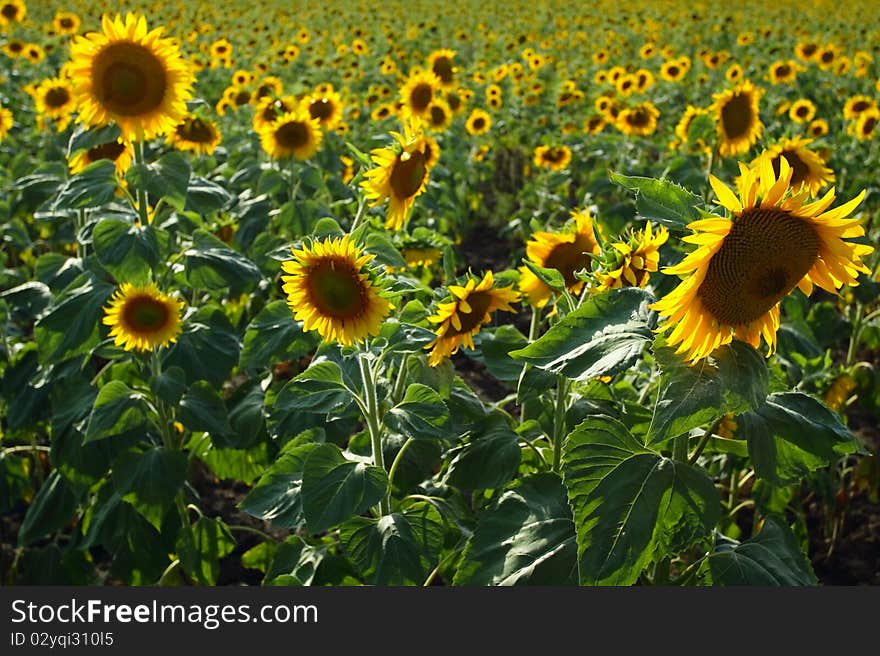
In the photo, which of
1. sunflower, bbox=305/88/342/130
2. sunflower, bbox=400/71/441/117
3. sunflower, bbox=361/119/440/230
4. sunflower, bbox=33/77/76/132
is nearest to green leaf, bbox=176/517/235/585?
sunflower, bbox=361/119/440/230

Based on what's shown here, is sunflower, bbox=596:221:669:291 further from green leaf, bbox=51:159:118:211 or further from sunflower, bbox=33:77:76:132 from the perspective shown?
sunflower, bbox=33:77:76:132

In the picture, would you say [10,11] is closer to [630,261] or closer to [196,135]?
[196,135]

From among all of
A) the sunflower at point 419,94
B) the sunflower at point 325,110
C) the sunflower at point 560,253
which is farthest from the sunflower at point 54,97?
the sunflower at point 560,253

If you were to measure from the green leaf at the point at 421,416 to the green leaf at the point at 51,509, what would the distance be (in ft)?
4.64

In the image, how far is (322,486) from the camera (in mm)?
1827

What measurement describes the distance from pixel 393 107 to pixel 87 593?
4.73 meters

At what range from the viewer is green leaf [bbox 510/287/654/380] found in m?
1.37

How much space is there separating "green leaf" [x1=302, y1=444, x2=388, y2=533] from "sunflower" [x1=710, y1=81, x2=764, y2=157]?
2.43 meters

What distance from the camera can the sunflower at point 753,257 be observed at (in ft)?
4.10

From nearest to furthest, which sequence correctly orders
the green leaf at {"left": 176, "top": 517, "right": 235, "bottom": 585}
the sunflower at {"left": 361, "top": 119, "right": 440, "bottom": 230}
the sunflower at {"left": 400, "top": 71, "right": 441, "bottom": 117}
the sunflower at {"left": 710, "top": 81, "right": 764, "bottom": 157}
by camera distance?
the sunflower at {"left": 361, "top": 119, "right": 440, "bottom": 230}
the green leaf at {"left": 176, "top": 517, "right": 235, "bottom": 585}
the sunflower at {"left": 710, "top": 81, "right": 764, "bottom": 157}
the sunflower at {"left": 400, "top": 71, "right": 441, "bottom": 117}

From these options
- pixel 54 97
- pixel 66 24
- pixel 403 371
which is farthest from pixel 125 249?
pixel 66 24

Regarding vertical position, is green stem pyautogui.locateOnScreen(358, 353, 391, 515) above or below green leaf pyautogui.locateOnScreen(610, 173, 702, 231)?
above

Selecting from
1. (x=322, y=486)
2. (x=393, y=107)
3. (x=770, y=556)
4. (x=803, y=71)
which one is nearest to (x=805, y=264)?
(x=770, y=556)

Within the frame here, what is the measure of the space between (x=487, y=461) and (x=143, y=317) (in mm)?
1097
